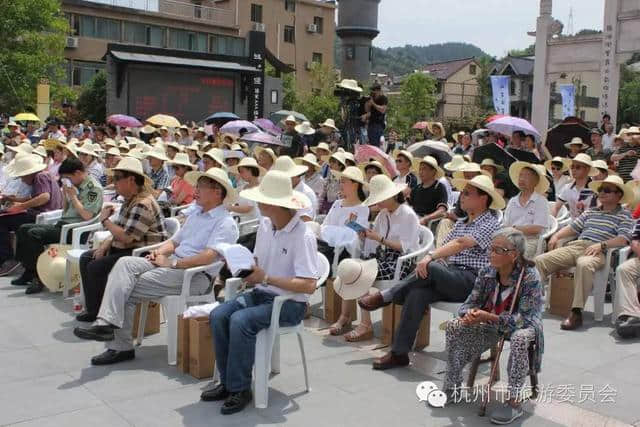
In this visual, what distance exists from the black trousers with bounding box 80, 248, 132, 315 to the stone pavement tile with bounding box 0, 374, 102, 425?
3.33 ft

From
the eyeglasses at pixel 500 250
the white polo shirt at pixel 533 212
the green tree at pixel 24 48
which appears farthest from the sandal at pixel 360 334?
the green tree at pixel 24 48

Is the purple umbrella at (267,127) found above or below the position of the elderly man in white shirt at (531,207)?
above

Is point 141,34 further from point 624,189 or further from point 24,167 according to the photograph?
point 624,189

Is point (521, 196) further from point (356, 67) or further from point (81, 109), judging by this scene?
point (356, 67)

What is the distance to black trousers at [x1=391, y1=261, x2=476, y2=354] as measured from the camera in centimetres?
464

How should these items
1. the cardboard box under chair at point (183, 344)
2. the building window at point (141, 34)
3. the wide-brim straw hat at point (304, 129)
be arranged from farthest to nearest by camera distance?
the building window at point (141, 34) → the wide-brim straw hat at point (304, 129) → the cardboard box under chair at point (183, 344)

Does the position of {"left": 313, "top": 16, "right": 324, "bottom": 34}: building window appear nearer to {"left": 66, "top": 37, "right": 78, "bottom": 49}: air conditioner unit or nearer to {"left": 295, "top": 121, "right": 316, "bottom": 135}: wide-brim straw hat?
{"left": 66, "top": 37, "right": 78, "bottom": 49}: air conditioner unit

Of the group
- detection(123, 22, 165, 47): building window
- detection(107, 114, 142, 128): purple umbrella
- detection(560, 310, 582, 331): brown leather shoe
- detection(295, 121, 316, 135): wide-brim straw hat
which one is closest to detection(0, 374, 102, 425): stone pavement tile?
detection(560, 310, 582, 331): brown leather shoe

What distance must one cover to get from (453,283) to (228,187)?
5.86 ft

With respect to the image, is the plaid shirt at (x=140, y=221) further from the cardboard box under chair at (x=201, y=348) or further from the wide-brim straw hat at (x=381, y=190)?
the wide-brim straw hat at (x=381, y=190)

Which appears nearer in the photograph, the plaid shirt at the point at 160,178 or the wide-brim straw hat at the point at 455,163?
the wide-brim straw hat at the point at 455,163

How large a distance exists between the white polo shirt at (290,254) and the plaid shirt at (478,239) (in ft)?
3.78

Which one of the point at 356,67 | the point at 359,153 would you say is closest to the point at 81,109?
the point at 356,67

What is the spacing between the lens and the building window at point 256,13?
51.8 metres
